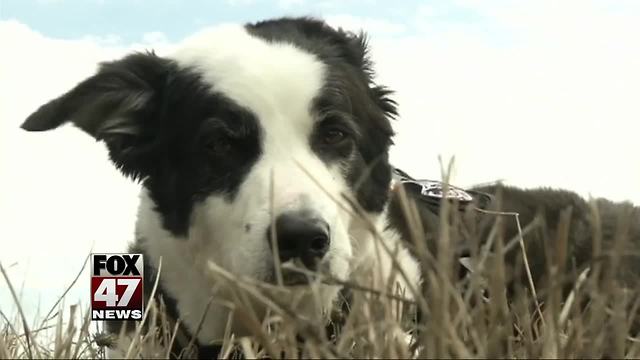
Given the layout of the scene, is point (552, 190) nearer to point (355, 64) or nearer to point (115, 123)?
point (355, 64)

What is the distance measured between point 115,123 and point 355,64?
1086mm

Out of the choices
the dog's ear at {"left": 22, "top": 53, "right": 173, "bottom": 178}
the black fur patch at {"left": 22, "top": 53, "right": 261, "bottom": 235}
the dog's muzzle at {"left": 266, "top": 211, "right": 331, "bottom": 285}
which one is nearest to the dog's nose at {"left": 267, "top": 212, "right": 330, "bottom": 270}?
the dog's muzzle at {"left": 266, "top": 211, "right": 331, "bottom": 285}

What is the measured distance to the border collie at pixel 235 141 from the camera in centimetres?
350

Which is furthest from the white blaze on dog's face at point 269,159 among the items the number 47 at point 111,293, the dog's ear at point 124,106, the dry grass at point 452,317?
the dry grass at point 452,317

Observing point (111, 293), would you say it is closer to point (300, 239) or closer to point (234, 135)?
point (234, 135)

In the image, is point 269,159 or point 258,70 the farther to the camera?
point 258,70

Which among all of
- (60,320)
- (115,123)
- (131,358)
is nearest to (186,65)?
(115,123)

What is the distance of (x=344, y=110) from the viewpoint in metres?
3.92

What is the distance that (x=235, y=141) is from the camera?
147 inches

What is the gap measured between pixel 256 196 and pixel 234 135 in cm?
36

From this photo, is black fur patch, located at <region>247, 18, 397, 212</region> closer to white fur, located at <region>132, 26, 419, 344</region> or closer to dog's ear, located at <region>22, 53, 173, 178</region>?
white fur, located at <region>132, 26, 419, 344</region>

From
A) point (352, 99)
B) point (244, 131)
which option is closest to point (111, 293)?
point (244, 131)

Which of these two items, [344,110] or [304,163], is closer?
[304,163]

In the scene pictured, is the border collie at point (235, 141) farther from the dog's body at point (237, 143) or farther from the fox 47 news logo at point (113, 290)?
the fox 47 news logo at point (113, 290)
